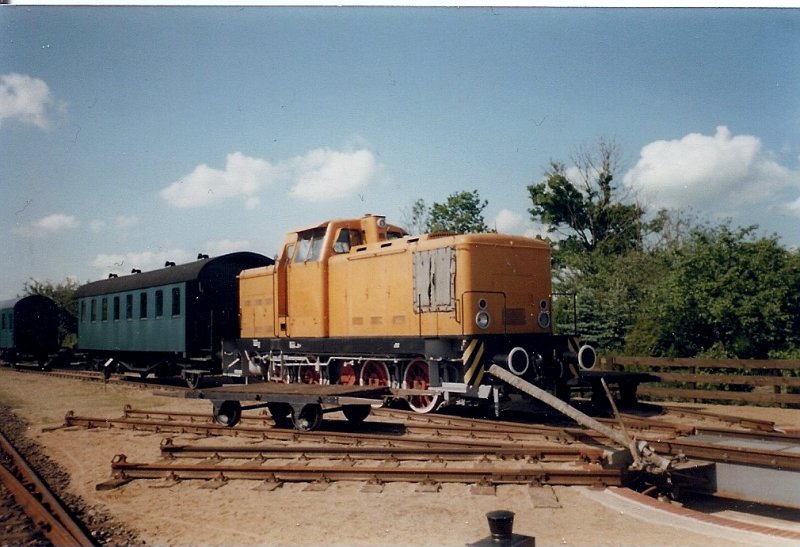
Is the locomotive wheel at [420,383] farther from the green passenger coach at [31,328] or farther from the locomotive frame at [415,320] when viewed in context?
the green passenger coach at [31,328]

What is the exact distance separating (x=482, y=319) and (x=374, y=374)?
10.3ft

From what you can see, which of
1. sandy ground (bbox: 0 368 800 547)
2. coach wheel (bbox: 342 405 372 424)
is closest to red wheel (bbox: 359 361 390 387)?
coach wheel (bbox: 342 405 372 424)

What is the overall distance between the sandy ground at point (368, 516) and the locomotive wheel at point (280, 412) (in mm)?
3076

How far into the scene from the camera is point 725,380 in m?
12.4

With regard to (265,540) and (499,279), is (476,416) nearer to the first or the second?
(499,279)

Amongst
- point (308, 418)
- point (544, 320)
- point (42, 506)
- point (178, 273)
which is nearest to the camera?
point (42, 506)

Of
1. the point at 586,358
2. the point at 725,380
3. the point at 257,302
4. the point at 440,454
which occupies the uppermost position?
the point at 257,302

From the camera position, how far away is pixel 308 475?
7008 mm

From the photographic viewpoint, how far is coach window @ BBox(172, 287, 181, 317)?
1695 centimetres

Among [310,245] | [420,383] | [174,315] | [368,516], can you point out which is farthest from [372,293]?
[174,315]

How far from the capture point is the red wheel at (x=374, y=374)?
1223 cm

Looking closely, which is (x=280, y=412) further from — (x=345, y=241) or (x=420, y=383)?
(x=345, y=241)

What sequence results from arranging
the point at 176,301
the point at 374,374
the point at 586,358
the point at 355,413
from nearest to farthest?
the point at 355,413, the point at 586,358, the point at 374,374, the point at 176,301

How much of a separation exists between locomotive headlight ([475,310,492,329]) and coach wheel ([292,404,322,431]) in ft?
9.73
